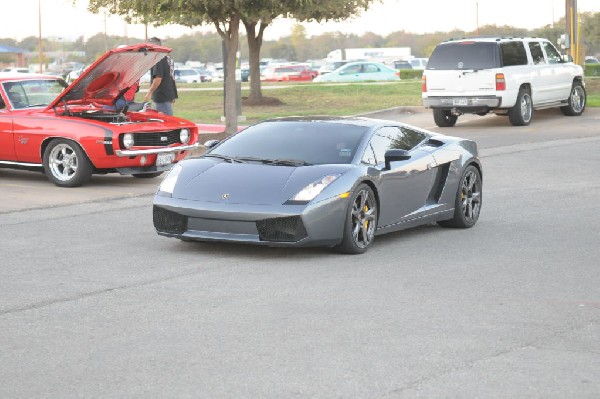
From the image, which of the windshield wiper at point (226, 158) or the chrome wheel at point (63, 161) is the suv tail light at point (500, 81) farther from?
the windshield wiper at point (226, 158)

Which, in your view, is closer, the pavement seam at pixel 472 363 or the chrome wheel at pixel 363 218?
the pavement seam at pixel 472 363

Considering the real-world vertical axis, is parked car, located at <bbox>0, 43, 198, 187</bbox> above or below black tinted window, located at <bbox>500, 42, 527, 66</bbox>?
below

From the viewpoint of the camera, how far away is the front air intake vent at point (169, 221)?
10031 millimetres

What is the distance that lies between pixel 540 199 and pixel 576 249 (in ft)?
12.4

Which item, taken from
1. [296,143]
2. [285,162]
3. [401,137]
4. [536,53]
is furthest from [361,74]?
[285,162]

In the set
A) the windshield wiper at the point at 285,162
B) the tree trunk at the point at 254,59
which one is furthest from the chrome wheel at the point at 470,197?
the tree trunk at the point at 254,59

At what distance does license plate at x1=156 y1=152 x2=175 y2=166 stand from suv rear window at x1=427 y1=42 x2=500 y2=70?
10.8m

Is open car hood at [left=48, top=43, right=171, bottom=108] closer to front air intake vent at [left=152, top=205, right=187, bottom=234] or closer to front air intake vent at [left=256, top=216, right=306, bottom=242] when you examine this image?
front air intake vent at [left=152, top=205, right=187, bottom=234]

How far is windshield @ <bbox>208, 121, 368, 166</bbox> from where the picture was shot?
34.5ft

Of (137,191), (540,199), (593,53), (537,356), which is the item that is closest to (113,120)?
(137,191)

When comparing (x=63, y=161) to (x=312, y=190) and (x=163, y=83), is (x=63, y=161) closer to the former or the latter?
(x=163, y=83)

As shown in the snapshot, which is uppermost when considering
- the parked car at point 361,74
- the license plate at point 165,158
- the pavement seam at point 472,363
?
the parked car at point 361,74

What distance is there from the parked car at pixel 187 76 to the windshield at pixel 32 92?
5679 centimetres

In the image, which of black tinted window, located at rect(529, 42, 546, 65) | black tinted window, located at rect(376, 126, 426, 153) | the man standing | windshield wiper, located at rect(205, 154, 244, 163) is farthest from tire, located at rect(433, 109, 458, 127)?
windshield wiper, located at rect(205, 154, 244, 163)
